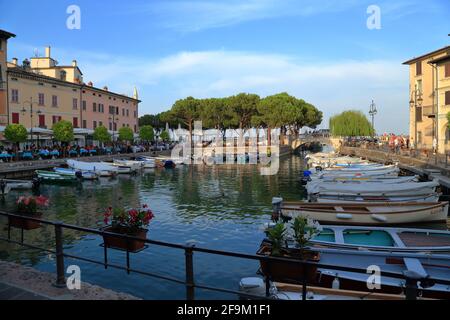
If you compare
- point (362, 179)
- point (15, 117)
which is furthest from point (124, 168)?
point (362, 179)

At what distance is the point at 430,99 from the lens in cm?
5403

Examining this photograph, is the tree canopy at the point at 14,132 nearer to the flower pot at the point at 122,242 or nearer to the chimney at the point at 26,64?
the chimney at the point at 26,64

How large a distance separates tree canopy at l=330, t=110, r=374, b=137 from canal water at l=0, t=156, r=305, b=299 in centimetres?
4473

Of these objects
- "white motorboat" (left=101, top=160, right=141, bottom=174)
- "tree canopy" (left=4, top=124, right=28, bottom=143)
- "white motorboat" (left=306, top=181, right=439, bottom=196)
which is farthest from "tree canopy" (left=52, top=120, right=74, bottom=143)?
"white motorboat" (left=306, top=181, right=439, bottom=196)

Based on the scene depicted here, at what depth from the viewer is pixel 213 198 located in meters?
28.0

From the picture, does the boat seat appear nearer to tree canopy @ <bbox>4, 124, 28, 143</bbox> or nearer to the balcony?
tree canopy @ <bbox>4, 124, 28, 143</bbox>

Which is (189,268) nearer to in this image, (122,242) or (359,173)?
(122,242)

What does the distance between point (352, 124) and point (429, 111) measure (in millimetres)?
29799

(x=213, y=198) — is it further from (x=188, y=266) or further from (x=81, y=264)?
(x=188, y=266)

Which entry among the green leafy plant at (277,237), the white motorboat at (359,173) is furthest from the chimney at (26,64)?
the green leafy plant at (277,237)

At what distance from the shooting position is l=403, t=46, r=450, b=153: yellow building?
151ft

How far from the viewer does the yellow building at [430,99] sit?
46.1m
